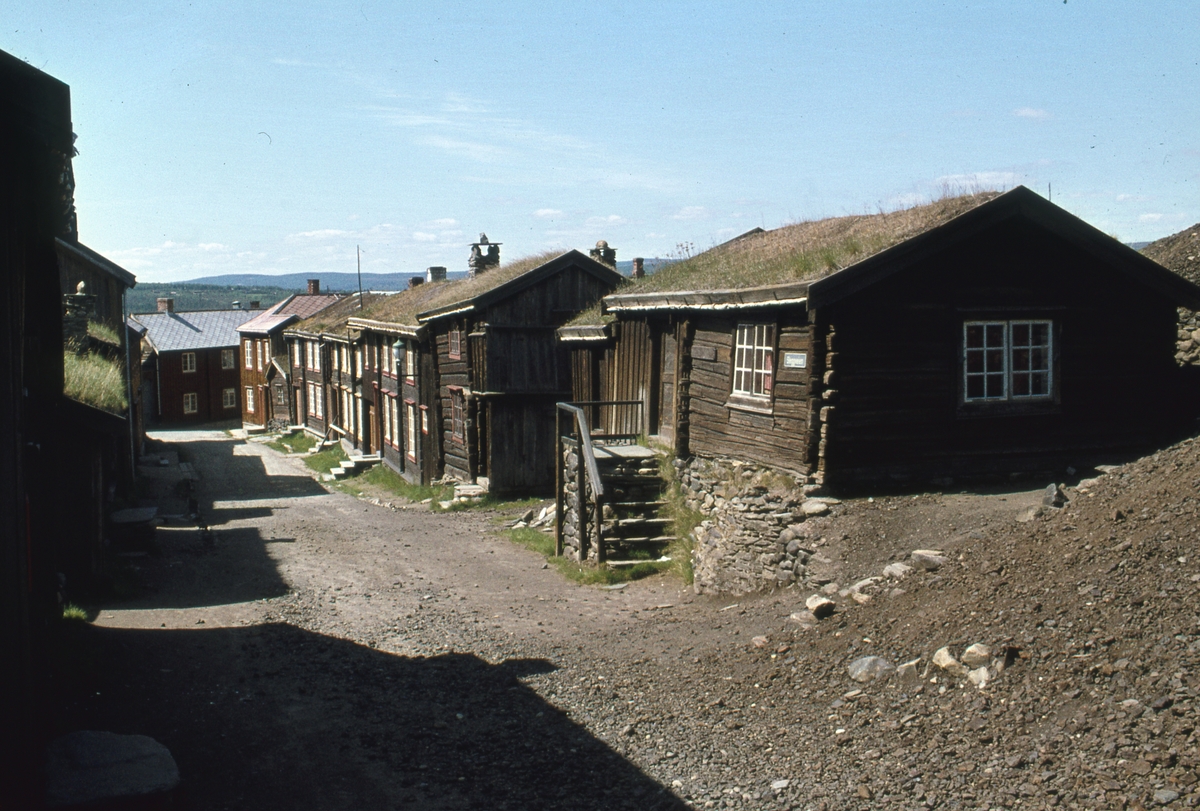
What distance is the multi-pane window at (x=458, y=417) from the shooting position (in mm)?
25062

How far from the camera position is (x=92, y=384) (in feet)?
45.3

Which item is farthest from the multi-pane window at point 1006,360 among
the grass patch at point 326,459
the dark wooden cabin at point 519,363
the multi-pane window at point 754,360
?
the grass patch at point 326,459

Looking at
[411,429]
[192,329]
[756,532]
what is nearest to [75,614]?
[756,532]

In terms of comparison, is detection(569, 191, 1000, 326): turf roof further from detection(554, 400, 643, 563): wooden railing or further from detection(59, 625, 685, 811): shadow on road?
detection(59, 625, 685, 811): shadow on road

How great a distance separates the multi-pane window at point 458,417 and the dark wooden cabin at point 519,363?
169 mm

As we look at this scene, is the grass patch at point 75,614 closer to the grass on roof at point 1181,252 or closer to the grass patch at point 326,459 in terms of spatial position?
the grass on roof at point 1181,252

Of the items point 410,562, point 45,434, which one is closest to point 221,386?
point 410,562

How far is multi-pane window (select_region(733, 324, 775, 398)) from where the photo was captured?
12688 mm

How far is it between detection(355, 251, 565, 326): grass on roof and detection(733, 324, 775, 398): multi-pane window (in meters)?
11.0

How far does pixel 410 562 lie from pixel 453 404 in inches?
391

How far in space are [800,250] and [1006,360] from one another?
3247 millimetres

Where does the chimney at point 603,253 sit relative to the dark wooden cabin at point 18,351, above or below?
above

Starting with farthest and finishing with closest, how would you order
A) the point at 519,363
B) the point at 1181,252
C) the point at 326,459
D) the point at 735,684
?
1. the point at 326,459
2. the point at 519,363
3. the point at 1181,252
4. the point at 735,684

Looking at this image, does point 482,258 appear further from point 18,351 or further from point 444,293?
point 18,351
